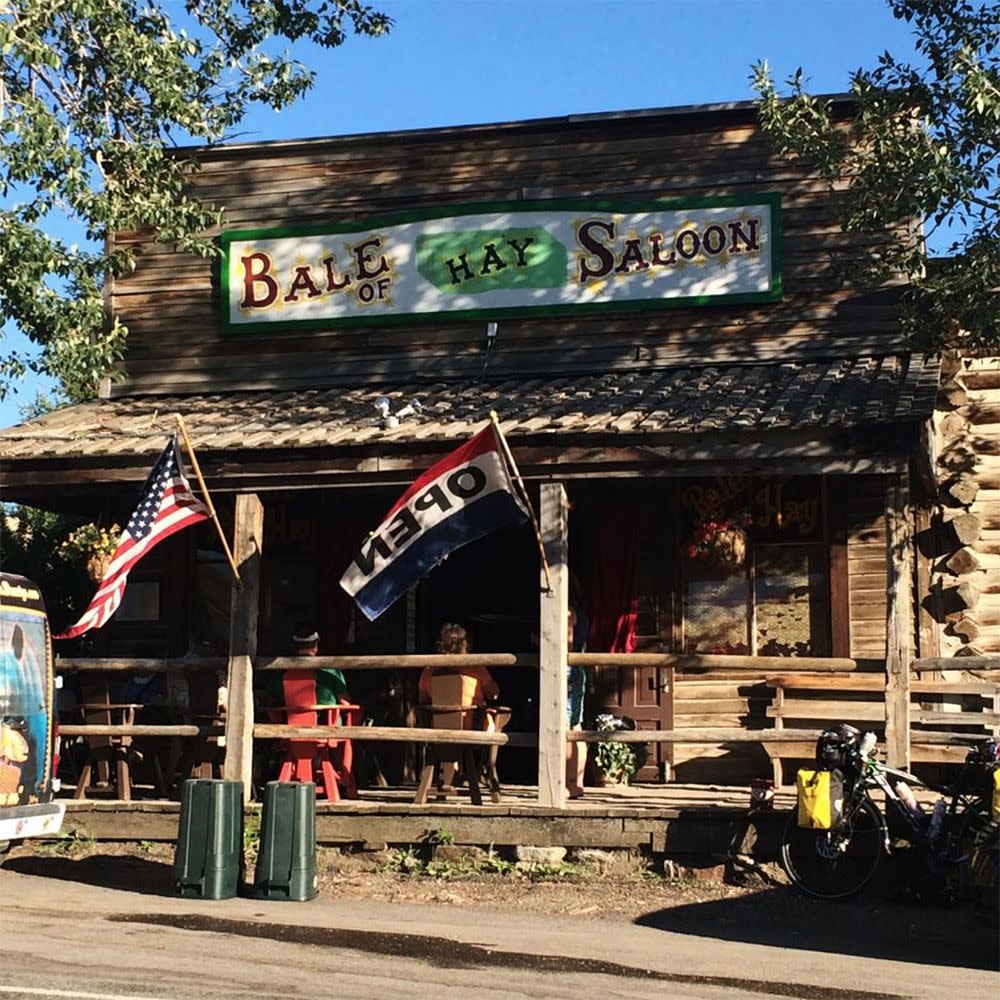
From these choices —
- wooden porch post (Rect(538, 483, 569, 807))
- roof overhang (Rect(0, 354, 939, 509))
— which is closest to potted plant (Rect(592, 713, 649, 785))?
wooden porch post (Rect(538, 483, 569, 807))

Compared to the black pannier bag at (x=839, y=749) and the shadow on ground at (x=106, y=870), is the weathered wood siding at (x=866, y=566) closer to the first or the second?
the black pannier bag at (x=839, y=749)

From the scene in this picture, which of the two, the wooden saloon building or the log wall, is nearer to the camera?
the wooden saloon building

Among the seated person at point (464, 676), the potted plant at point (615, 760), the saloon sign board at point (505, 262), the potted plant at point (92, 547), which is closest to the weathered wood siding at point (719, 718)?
the potted plant at point (615, 760)

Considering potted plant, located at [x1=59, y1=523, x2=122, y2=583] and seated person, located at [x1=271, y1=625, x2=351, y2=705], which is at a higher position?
potted plant, located at [x1=59, y1=523, x2=122, y2=583]

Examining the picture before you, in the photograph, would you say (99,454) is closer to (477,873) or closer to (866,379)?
(477,873)

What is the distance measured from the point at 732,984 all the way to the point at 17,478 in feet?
26.5

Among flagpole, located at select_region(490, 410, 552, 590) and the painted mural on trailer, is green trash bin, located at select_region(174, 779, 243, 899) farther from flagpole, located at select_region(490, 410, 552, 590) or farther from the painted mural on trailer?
flagpole, located at select_region(490, 410, 552, 590)

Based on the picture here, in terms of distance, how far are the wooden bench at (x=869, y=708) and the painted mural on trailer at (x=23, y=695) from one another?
19.1ft

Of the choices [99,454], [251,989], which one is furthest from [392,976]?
[99,454]

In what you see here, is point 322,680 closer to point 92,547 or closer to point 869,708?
point 869,708

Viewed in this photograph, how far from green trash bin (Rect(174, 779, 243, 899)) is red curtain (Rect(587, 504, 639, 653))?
13.8ft

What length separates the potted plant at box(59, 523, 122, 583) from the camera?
17.5 metres

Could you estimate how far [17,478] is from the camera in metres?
13.8

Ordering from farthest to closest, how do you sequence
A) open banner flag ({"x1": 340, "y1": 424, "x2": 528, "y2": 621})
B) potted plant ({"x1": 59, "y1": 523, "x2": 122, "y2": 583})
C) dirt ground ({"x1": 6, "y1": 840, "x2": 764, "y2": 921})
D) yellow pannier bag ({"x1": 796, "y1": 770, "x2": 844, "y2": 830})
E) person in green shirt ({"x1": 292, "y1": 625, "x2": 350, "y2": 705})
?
potted plant ({"x1": 59, "y1": 523, "x2": 122, "y2": 583}) → person in green shirt ({"x1": 292, "y1": 625, "x2": 350, "y2": 705}) → open banner flag ({"x1": 340, "y1": 424, "x2": 528, "y2": 621}) → dirt ground ({"x1": 6, "y1": 840, "x2": 764, "y2": 921}) → yellow pannier bag ({"x1": 796, "y1": 770, "x2": 844, "y2": 830})
